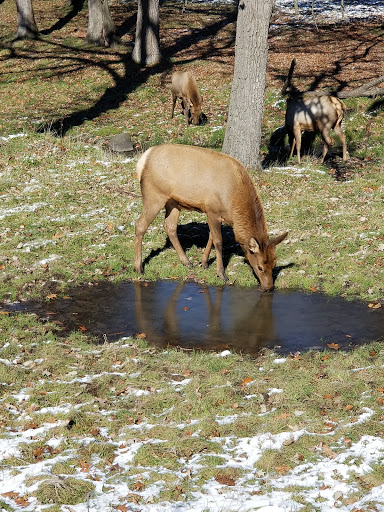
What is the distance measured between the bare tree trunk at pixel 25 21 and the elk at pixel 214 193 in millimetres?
25143

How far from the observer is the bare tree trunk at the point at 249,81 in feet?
48.2

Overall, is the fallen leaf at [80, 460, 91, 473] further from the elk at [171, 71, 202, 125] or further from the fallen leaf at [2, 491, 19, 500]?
Result: the elk at [171, 71, 202, 125]

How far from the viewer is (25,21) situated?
3206 cm

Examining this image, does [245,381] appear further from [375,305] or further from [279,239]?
[279,239]

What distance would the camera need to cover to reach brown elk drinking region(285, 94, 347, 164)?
56.4 ft

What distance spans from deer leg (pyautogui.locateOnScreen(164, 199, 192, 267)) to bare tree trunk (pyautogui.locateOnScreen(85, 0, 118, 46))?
21847 millimetres

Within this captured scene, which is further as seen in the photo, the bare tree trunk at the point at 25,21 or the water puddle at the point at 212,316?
the bare tree trunk at the point at 25,21

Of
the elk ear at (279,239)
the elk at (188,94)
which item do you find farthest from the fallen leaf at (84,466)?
the elk at (188,94)

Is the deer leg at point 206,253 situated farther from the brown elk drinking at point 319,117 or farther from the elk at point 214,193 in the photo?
the brown elk drinking at point 319,117

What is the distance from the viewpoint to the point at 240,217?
10203mm

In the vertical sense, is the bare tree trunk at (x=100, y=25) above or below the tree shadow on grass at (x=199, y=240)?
above

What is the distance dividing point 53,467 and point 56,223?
26.1 ft

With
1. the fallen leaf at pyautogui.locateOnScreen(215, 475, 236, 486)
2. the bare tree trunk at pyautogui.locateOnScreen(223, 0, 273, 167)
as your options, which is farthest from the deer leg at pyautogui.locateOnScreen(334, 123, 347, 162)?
the fallen leaf at pyautogui.locateOnScreen(215, 475, 236, 486)

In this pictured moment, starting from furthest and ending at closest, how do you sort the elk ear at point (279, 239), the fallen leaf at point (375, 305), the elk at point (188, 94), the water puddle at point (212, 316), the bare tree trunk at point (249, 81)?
the elk at point (188, 94) < the bare tree trunk at point (249, 81) < the elk ear at point (279, 239) < the fallen leaf at point (375, 305) < the water puddle at point (212, 316)
